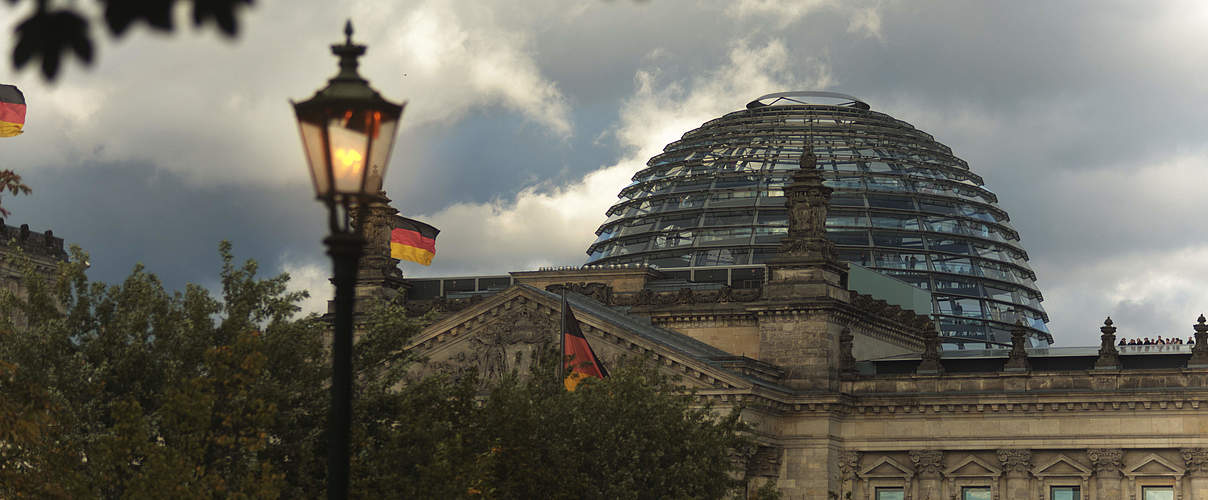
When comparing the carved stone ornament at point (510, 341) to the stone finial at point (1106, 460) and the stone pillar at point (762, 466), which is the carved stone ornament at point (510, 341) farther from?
the stone finial at point (1106, 460)

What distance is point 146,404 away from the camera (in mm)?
37438

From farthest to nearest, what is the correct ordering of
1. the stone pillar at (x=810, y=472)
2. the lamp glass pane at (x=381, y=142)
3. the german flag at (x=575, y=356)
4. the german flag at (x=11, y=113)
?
the stone pillar at (x=810, y=472), the german flag at (x=11, y=113), the german flag at (x=575, y=356), the lamp glass pane at (x=381, y=142)

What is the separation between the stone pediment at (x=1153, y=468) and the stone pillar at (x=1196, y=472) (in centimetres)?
43

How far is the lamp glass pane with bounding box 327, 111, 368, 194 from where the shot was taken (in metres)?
14.7

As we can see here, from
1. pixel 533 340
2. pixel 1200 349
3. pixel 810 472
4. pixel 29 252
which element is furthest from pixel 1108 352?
pixel 29 252

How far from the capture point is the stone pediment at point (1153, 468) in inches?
2842

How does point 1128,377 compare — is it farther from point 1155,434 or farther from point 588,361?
point 588,361

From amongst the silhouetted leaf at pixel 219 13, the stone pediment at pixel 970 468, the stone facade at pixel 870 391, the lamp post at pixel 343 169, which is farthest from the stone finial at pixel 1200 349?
the silhouetted leaf at pixel 219 13

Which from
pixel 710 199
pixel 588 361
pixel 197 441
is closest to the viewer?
pixel 197 441

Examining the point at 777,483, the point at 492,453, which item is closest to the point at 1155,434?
the point at 777,483

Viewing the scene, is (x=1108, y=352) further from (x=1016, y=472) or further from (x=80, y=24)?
(x=80, y=24)

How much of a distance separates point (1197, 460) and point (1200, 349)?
4.35 metres

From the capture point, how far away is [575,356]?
6825cm

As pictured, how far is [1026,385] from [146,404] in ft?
150
